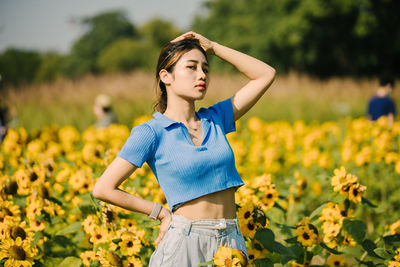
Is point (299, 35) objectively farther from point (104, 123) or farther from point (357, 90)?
point (104, 123)

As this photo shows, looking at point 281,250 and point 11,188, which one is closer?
point 281,250

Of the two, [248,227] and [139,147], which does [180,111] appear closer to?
[139,147]

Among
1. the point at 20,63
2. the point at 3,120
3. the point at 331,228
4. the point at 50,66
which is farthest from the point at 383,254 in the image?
the point at 20,63

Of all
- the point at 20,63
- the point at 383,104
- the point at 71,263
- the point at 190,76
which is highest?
the point at 20,63

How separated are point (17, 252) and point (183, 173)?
0.98 meters

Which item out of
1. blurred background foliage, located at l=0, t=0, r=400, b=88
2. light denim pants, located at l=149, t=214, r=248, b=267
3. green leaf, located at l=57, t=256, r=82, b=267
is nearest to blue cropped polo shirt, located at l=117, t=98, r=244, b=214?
light denim pants, located at l=149, t=214, r=248, b=267

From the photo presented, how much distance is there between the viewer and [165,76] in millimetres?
1978

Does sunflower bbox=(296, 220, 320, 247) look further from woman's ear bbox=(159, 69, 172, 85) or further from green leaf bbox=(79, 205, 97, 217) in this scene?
green leaf bbox=(79, 205, 97, 217)

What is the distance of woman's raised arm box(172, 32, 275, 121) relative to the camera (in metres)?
2.09

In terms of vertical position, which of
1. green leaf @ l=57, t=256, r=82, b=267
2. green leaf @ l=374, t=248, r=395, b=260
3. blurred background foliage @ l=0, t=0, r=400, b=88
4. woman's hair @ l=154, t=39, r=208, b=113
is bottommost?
green leaf @ l=57, t=256, r=82, b=267

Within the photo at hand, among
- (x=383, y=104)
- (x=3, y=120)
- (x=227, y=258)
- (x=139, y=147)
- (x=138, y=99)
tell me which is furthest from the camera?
(x=138, y=99)

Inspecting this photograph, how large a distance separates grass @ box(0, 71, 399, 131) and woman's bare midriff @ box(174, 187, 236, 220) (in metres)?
6.14

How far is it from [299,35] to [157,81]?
21.5 meters

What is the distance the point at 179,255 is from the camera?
5.74 feet
